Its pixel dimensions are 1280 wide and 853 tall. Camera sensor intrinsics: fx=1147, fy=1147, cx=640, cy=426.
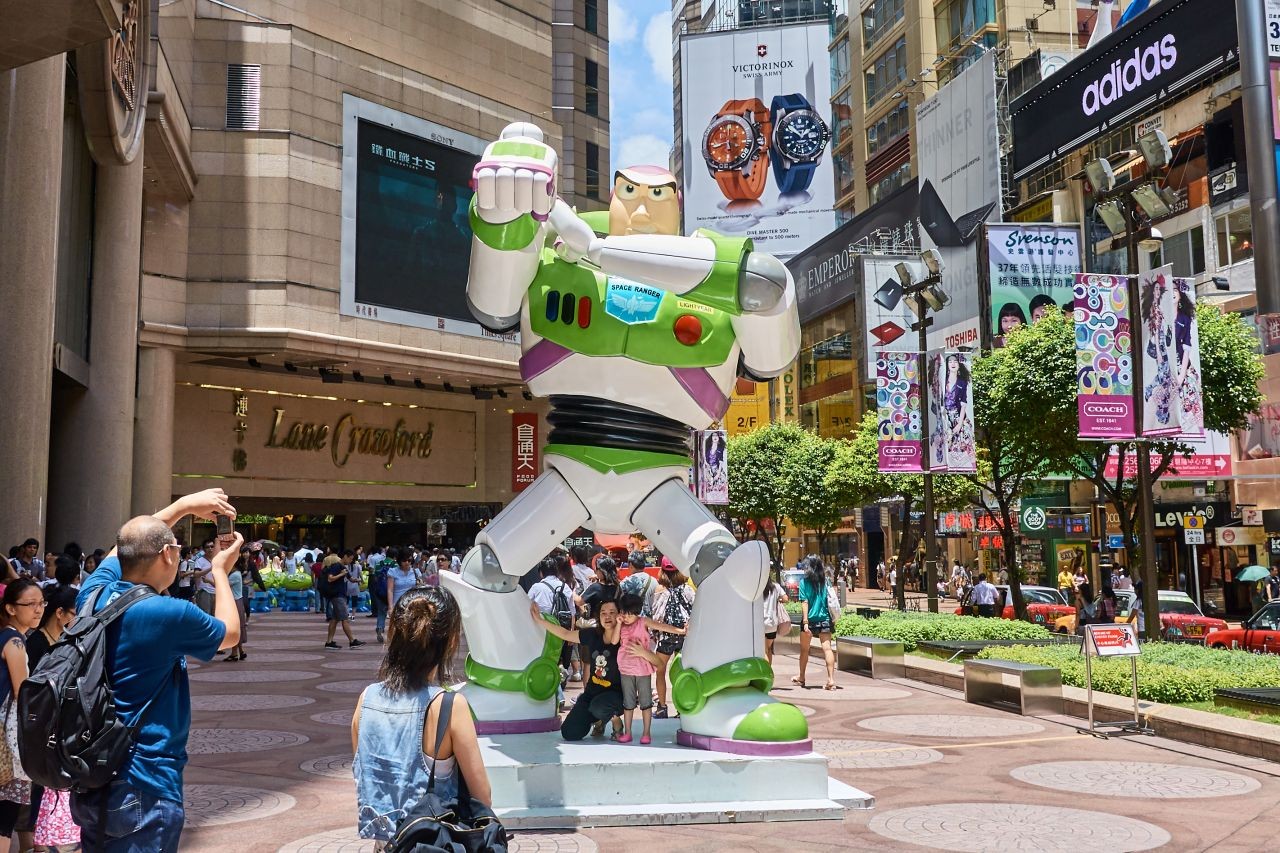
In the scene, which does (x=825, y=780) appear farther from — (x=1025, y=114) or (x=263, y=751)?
(x=1025, y=114)

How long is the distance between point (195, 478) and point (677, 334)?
29149 millimetres

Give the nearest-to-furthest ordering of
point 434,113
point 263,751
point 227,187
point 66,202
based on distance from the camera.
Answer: point 263,751
point 66,202
point 227,187
point 434,113

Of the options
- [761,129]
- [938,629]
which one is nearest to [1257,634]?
[938,629]

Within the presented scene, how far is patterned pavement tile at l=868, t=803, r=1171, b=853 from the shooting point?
6066 mm

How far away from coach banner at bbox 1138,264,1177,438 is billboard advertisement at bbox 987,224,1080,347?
2246 cm

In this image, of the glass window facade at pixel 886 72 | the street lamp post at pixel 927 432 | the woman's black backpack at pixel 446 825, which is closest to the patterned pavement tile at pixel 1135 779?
the woman's black backpack at pixel 446 825

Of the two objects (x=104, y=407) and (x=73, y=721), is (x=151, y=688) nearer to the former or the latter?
(x=73, y=721)

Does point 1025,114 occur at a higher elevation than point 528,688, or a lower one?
higher

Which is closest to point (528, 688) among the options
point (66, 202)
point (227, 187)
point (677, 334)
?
point (677, 334)

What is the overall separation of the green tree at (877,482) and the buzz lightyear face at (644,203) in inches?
750

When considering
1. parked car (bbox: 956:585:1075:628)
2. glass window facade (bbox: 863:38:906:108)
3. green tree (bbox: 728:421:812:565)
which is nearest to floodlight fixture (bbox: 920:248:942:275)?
parked car (bbox: 956:585:1075:628)

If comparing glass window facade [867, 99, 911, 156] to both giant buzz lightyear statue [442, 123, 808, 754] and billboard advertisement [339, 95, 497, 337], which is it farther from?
giant buzz lightyear statue [442, 123, 808, 754]

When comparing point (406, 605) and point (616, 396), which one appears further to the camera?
point (616, 396)

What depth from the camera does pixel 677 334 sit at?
23.6 feet
